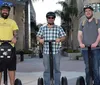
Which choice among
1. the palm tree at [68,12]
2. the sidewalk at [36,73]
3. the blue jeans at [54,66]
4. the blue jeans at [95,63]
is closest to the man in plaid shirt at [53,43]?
the blue jeans at [54,66]

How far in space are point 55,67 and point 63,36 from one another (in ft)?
2.07

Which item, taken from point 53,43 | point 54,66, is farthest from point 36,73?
point 53,43

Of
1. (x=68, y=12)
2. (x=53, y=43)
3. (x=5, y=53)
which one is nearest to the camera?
(x=5, y=53)

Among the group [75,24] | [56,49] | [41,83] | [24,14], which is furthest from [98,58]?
[75,24]

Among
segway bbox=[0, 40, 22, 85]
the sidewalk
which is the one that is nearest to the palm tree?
the sidewalk

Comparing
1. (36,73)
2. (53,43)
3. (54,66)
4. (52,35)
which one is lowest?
(36,73)

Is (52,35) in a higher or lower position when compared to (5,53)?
higher

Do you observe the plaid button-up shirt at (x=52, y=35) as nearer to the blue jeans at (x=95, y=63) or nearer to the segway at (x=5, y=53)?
the blue jeans at (x=95, y=63)

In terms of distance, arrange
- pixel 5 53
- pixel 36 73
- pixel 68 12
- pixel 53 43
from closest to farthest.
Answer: pixel 5 53, pixel 53 43, pixel 36 73, pixel 68 12

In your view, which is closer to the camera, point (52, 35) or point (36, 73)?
point (52, 35)

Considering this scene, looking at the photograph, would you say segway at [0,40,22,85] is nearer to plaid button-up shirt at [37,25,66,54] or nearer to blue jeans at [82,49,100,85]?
plaid button-up shirt at [37,25,66,54]

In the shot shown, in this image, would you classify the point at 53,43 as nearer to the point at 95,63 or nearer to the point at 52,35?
the point at 52,35

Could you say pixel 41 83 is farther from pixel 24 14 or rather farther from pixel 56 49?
pixel 24 14

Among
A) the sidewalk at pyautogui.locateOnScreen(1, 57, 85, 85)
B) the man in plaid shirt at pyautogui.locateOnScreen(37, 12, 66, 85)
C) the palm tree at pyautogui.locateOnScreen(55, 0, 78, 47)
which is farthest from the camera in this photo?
the palm tree at pyautogui.locateOnScreen(55, 0, 78, 47)
